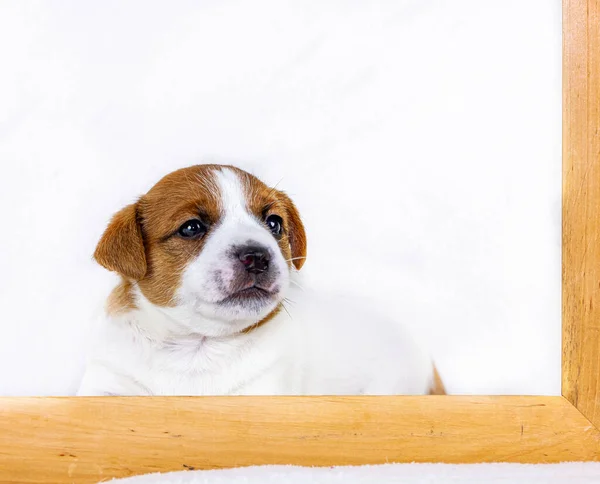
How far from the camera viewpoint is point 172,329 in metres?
1.75

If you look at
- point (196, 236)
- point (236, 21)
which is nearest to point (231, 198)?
point (196, 236)

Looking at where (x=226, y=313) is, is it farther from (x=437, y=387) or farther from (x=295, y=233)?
(x=437, y=387)

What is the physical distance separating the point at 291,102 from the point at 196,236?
440 millimetres

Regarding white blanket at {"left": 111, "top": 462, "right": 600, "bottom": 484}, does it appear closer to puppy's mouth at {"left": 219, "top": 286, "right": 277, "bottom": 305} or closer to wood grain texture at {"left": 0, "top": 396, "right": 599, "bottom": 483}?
wood grain texture at {"left": 0, "top": 396, "right": 599, "bottom": 483}

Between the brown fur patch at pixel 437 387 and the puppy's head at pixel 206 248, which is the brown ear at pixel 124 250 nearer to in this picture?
the puppy's head at pixel 206 248

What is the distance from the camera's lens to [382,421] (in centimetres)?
181

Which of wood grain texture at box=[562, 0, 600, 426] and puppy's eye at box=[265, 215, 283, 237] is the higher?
puppy's eye at box=[265, 215, 283, 237]

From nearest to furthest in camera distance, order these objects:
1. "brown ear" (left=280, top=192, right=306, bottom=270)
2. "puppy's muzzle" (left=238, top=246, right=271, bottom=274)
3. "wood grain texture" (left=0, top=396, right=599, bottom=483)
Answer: "puppy's muzzle" (left=238, top=246, right=271, bottom=274) → "wood grain texture" (left=0, top=396, right=599, bottom=483) → "brown ear" (left=280, top=192, right=306, bottom=270)

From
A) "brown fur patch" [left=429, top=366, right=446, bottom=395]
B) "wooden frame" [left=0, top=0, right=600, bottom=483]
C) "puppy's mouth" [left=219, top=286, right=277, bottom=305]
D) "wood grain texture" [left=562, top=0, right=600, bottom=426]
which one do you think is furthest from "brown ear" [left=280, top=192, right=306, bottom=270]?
"wood grain texture" [left=562, top=0, right=600, bottom=426]

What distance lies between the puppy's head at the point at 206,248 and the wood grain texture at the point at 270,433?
250 millimetres

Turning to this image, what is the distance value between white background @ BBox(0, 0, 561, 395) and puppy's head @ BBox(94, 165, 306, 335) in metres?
0.06

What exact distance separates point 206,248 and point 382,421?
63 cm

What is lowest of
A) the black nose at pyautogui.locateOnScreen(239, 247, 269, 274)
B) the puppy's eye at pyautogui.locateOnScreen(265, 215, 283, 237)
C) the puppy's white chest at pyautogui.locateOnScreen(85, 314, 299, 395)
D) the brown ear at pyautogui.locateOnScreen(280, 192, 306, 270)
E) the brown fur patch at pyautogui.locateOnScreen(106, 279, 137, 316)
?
the puppy's white chest at pyautogui.locateOnScreen(85, 314, 299, 395)

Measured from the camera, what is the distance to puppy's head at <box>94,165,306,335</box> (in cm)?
163
